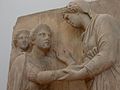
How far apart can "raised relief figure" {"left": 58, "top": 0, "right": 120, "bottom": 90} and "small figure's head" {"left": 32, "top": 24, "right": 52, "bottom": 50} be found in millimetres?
364

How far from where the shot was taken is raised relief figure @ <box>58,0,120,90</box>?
2916 millimetres

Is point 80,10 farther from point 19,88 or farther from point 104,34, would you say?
point 19,88

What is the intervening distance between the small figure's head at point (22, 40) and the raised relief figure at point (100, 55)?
615 mm

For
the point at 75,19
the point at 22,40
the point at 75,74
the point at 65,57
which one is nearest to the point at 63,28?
the point at 75,19

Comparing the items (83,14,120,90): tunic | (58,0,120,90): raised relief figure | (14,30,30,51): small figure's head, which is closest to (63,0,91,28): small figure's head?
(58,0,120,90): raised relief figure

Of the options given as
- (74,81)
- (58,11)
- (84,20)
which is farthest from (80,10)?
(74,81)

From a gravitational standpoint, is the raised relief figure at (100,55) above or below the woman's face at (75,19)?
below

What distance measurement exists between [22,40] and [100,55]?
2.96 ft

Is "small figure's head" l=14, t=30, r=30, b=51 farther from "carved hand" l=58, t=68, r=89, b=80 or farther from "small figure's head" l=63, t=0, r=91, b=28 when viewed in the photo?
"carved hand" l=58, t=68, r=89, b=80

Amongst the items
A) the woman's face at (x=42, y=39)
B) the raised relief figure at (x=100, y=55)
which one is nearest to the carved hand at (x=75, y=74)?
the raised relief figure at (x=100, y=55)

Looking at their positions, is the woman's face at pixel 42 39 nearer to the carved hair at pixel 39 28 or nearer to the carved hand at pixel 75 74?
the carved hair at pixel 39 28

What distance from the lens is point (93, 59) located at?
2.93 metres

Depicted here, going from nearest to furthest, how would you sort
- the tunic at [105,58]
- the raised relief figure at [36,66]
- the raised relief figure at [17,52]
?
1. the tunic at [105,58]
2. the raised relief figure at [36,66]
3. the raised relief figure at [17,52]

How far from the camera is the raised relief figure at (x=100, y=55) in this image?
9.57 feet
